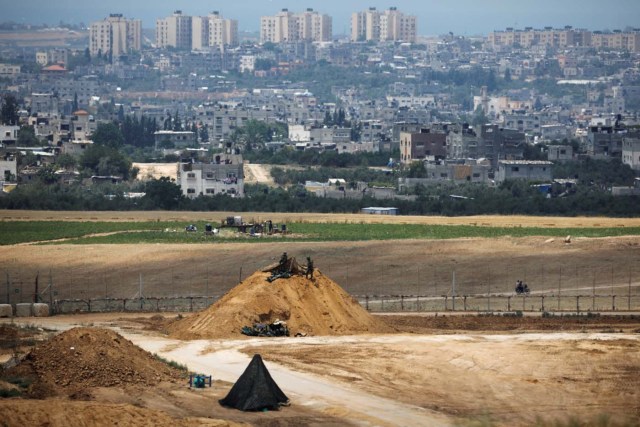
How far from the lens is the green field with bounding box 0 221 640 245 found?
72.0m

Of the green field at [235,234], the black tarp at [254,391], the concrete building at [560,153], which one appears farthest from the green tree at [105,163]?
the black tarp at [254,391]

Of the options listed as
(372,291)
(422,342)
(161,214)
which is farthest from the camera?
(161,214)

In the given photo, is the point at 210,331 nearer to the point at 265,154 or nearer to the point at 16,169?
the point at 16,169

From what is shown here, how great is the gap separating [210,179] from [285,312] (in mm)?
64385

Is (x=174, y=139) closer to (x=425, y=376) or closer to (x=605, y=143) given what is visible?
(x=605, y=143)

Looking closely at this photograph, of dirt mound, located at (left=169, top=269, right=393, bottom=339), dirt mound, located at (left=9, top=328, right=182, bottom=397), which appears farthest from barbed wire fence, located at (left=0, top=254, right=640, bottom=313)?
dirt mound, located at (left=9, top=328, right=182, bottom=397)

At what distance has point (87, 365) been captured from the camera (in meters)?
36.5

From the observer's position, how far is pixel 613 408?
35.8m

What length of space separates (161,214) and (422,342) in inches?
1872

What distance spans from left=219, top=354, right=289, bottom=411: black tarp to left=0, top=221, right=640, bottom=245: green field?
36.4 meters

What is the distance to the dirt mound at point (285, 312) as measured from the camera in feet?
145

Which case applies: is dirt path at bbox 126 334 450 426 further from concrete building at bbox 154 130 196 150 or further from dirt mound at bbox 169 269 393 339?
concrete building at bbox 154 130 196 150

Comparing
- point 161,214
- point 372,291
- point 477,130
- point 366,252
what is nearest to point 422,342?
point 372,291

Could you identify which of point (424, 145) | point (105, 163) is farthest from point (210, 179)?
point (424, 145)
